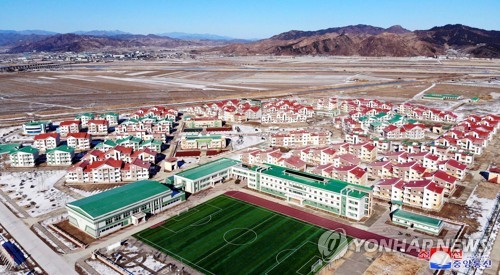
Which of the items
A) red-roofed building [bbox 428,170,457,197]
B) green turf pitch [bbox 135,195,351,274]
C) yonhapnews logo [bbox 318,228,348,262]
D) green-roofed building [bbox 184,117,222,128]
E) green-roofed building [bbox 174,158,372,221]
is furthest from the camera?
green-roofed building [bbox 184,117,222,128]

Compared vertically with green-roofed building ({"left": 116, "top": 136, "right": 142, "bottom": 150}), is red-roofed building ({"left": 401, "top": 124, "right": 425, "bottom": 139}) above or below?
above

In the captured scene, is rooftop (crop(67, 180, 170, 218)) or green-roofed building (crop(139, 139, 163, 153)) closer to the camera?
rooftop (crop(67, 180, 170, 218))

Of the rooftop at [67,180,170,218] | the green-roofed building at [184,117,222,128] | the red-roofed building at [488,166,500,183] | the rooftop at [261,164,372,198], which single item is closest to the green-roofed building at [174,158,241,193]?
the rooftop at [67,180,170,218]

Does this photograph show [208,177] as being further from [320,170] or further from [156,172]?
[320,170]

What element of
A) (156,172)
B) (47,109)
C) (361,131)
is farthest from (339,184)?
(47,109)

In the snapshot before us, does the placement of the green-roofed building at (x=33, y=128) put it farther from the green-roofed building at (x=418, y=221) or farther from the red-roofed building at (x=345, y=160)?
the green-roofed building at (x=418, y=221)

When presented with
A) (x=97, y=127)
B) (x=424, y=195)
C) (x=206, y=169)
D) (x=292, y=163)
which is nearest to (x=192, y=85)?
(x=97, y=127)

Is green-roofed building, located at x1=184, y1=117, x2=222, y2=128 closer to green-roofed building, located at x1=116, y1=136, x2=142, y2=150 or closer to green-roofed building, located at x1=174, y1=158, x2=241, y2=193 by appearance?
green-roofed building, located at x1=116, y1=136, x2=142, y2=150
